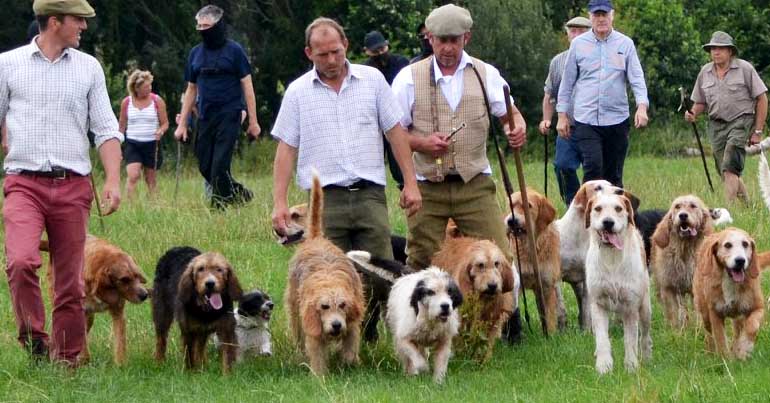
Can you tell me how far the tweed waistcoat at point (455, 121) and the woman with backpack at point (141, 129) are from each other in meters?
9.83

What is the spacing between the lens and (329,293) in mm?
8891

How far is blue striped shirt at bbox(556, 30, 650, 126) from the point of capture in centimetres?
1392

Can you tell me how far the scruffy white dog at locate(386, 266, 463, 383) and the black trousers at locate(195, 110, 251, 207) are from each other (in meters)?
7.13

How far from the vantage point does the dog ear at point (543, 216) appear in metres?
11.2

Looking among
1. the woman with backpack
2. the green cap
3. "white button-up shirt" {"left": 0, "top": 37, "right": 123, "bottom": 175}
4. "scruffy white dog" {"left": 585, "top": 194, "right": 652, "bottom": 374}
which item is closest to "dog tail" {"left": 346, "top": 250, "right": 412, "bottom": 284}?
"scruffy white dog" {"left": 585, "top": 194, "right": 652, "bottom": 374}

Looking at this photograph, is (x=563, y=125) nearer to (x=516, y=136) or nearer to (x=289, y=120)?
(x=516, y=136)

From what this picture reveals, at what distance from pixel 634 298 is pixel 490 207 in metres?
1.28

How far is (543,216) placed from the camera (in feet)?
36.9

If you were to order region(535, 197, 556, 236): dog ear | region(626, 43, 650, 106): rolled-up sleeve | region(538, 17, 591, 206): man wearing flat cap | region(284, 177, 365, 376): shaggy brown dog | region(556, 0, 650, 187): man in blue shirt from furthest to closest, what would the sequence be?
region(538, 17, 591, 206): man wearing flat cap, region(556, 0, 650, 187): man in blue shirt, region(626, 43, 650, 106): rolled-up sleeve, region(535, 197, 556, 236): dog ear, region(284, 177, 365, 376): shaggy brown dog

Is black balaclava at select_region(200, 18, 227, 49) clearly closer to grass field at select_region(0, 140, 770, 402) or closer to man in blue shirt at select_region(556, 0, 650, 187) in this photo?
grass field at select_region(0, 140, 770, 402)

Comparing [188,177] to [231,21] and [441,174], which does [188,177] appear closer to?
[231,21]

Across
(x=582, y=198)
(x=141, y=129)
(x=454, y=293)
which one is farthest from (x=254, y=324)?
(x=141, y=129)

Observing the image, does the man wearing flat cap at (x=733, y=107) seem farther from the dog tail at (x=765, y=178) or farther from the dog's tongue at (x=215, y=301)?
the dog's tongue at (x=215, y=301)

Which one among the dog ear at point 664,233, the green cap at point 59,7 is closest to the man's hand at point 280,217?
the green cap at point 59,7
